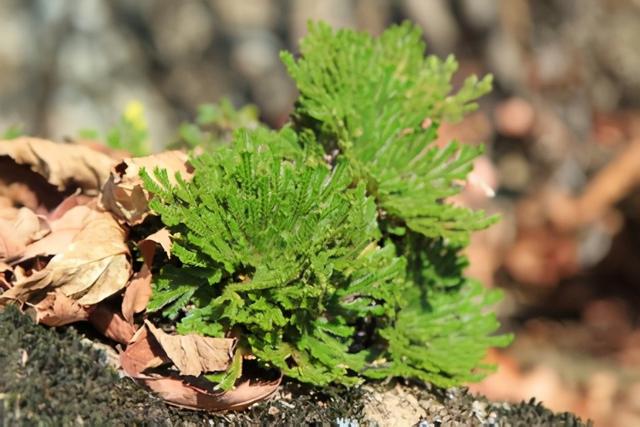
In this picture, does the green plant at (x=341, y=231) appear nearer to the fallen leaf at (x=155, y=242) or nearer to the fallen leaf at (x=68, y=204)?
the fallen leaf at (x=155, y=242)

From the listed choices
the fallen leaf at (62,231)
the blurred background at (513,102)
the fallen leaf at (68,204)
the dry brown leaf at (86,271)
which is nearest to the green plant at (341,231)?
the dry brown leaf at (86,271)

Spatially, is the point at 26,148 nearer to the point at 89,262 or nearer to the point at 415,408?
the point at 89,262

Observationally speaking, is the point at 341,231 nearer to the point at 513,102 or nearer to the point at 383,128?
the point at 383,128

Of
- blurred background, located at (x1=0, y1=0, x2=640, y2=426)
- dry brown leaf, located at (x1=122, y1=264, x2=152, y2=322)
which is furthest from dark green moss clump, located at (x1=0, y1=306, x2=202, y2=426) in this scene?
blurred background, located at (x1=0, y1=0, x2=640, y2=426)

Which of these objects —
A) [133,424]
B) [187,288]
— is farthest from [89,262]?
[133,424]

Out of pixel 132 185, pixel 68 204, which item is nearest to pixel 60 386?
pixel 132 185

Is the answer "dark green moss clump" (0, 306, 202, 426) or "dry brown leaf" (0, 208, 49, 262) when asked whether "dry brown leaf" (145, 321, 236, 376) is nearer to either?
"dark green moss clump" (0, 306, 202, 426)
